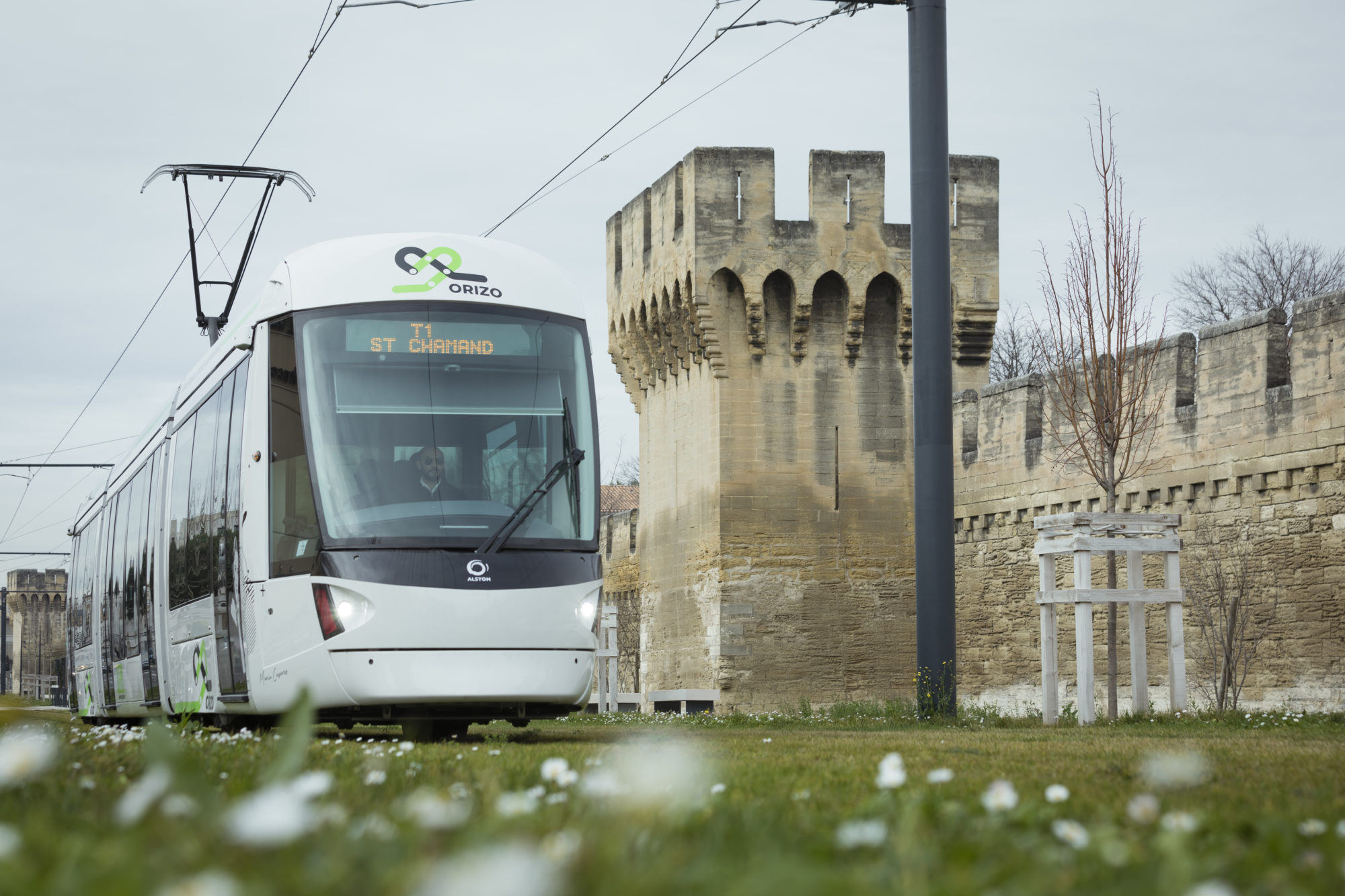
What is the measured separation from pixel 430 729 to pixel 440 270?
10.3 ft

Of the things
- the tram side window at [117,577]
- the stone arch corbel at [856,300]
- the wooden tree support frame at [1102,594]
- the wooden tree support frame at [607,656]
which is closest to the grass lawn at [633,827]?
the wooden tree support frame at [1102,594]

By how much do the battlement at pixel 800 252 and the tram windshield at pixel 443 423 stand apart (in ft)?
42.3

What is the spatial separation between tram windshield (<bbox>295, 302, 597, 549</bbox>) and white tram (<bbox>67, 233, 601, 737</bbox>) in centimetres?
1

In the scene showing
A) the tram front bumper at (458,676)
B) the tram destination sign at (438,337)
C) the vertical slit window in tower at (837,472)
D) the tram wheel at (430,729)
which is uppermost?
the tram destination sign at (438,337)

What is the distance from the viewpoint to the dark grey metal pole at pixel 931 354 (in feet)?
40.3

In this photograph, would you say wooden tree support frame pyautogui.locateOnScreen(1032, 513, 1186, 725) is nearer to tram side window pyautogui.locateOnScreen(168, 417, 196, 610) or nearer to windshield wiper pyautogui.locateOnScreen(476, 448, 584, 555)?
windshield wiper pyautogui.locateOnScreen(476, 448, 584, 555)

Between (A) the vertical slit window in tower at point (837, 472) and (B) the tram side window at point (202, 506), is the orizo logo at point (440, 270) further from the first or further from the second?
(A) the vertical slit window in tower at point (837, 472)

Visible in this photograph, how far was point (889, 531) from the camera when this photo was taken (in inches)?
917

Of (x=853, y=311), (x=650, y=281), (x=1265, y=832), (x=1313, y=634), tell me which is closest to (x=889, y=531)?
(x=853, y=311)

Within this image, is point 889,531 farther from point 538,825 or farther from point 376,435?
point 538,825

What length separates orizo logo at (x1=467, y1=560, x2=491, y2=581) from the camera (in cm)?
922

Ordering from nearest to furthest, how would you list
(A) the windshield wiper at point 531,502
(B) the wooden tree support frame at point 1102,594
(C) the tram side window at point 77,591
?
1. (A) the windshield wiper at point 531,502
2. (B) the wooden tree support frame at point 1102,594
3. (C) the tram side window at point 77,591

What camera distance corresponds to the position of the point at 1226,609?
1659cm

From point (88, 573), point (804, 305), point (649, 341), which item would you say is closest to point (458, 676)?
point (88, 573)
